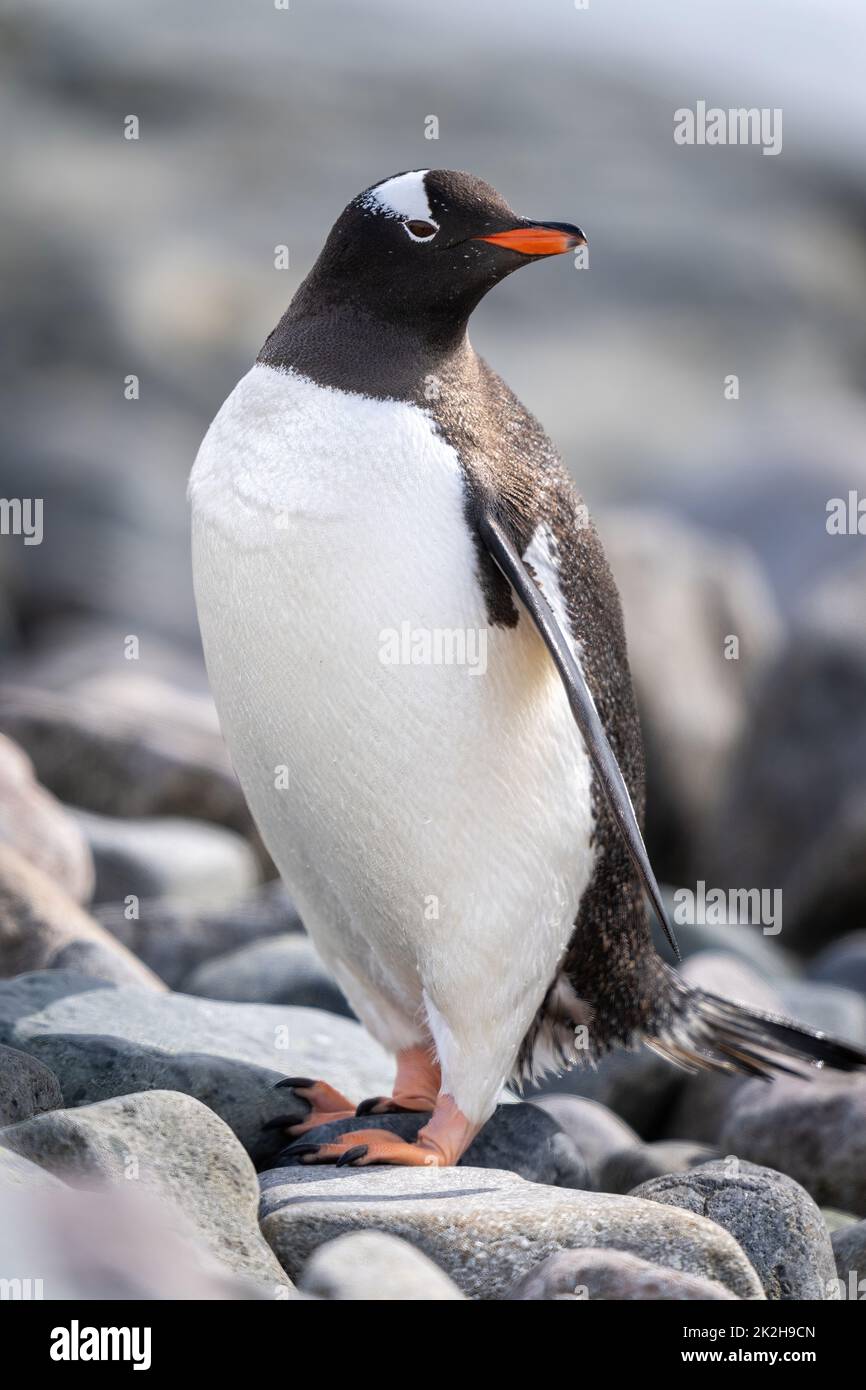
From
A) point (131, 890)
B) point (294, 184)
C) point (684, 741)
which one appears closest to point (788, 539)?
point (684, 741)

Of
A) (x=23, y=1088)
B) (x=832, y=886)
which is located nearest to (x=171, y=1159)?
(x=23, y=1088)

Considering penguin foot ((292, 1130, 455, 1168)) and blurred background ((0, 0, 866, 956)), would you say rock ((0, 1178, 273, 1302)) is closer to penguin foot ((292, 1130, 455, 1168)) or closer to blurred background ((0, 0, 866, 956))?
penguin foot ((292, 1130, 455, 1168))

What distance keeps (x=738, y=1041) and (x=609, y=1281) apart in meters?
1.36

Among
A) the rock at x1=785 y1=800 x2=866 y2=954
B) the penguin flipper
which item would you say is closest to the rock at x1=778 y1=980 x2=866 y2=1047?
the rock at x1=785 y1=800 x2=866 y2=954

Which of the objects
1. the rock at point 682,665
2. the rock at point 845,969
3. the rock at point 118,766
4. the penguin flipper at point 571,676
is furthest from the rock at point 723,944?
the penguin flipper at point 571,676

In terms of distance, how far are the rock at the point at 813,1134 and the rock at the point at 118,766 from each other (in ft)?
8.55

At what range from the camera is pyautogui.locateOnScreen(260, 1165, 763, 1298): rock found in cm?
209

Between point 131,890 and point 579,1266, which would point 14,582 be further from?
point 579,1266

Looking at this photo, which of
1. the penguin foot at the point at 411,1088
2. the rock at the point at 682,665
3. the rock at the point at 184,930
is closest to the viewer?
the penguin foot at the point at 411,1088

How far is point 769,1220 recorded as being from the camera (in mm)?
2373

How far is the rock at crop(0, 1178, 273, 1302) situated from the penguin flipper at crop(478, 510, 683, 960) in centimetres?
98

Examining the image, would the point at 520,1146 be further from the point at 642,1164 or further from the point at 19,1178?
the point at 19,1178

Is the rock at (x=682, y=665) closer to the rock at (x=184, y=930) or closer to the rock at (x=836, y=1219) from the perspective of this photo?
the rock at (x=184, y=930)

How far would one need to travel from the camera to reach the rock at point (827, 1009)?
418 centimetres
